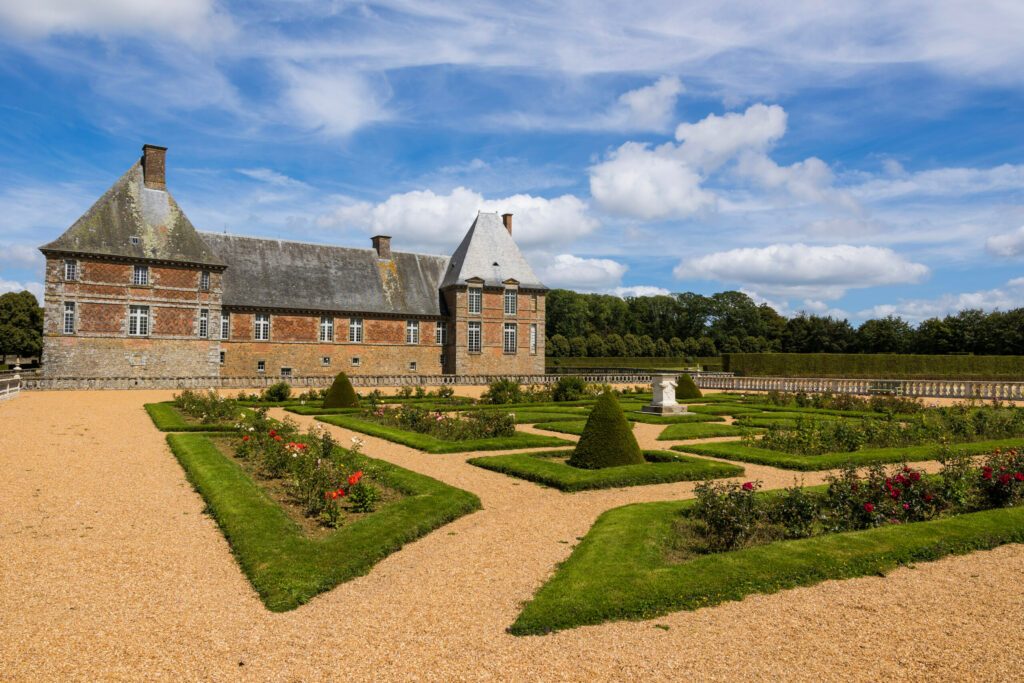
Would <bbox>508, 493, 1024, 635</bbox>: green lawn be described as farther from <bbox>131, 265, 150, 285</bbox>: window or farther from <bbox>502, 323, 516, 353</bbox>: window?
<bbox>502, 323, 516, 353</bbox>: window

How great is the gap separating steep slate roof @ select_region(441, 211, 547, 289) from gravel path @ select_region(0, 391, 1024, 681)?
107 feet

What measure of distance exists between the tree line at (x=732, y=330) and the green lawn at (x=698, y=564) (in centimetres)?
4969

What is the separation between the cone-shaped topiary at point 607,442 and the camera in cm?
1080

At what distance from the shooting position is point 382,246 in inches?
1581

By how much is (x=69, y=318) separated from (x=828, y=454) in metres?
30.3

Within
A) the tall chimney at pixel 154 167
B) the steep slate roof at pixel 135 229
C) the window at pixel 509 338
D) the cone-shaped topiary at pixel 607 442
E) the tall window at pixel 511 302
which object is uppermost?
the tall chimney at pixel 154 167

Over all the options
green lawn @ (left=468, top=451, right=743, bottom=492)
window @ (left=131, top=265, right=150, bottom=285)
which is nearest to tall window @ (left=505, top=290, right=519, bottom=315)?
window @ (left=131, top=265, right=150, bottom=285)

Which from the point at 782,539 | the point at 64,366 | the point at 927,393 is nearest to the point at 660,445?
the point at 782,539

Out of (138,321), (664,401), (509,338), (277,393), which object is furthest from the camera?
(509,338)

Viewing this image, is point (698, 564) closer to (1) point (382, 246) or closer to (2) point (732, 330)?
(1) point (382, 246)

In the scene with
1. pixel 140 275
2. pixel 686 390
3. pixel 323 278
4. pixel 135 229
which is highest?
pixel 135 229

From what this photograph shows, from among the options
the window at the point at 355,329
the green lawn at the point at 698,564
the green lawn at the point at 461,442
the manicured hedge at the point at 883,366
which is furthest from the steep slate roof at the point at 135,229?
the manicured hedge at the point at 883,366

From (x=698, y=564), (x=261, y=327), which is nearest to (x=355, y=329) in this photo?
(x=261, y=327)

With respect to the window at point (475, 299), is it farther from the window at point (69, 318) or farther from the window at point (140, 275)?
the window at point (69, 318)
